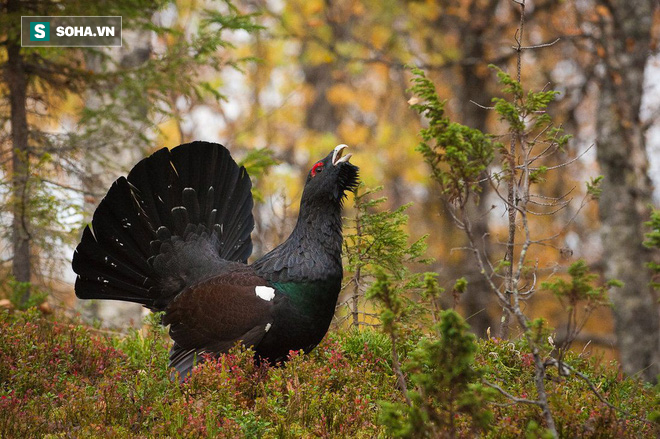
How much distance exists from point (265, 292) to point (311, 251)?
0.55 metres

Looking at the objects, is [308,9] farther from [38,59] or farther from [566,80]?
[38,59]

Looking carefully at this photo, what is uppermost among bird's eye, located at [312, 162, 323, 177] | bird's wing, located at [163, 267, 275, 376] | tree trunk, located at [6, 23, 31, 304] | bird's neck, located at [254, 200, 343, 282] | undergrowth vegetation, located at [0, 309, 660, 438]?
tree trunk, located at [6, 23, 31, 304]

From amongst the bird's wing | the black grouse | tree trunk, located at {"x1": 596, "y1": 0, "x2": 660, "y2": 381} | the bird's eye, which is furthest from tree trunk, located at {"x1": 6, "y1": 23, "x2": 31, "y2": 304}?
tree trunk, located at {"x1": 596, "y1": 0, "x2": 660, "y2": 381}

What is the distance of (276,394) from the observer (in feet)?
15.4

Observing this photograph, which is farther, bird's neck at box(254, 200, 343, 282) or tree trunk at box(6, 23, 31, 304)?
tree trunk at box(6, 23, 31, 304)

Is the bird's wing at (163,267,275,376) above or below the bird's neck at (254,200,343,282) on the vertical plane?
below

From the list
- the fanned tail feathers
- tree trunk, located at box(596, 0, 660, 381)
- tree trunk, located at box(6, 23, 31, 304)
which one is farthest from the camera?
tree trunk, located at box(596, 0, 660, 381)

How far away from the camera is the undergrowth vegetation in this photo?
164 inches

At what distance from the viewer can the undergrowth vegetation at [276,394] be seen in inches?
164

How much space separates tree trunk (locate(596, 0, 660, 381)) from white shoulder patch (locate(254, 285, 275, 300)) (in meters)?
7.42

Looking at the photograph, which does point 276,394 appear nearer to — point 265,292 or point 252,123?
point 265,292

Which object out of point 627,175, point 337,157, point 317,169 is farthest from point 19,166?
point 627,175

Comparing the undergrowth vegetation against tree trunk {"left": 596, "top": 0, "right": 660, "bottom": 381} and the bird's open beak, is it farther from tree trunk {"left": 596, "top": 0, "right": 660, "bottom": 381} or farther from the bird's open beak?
tree trunk {"left": 596, "top": 0, "right": 660, "bottom": 381}

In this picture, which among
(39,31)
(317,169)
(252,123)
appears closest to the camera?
(317,169)
